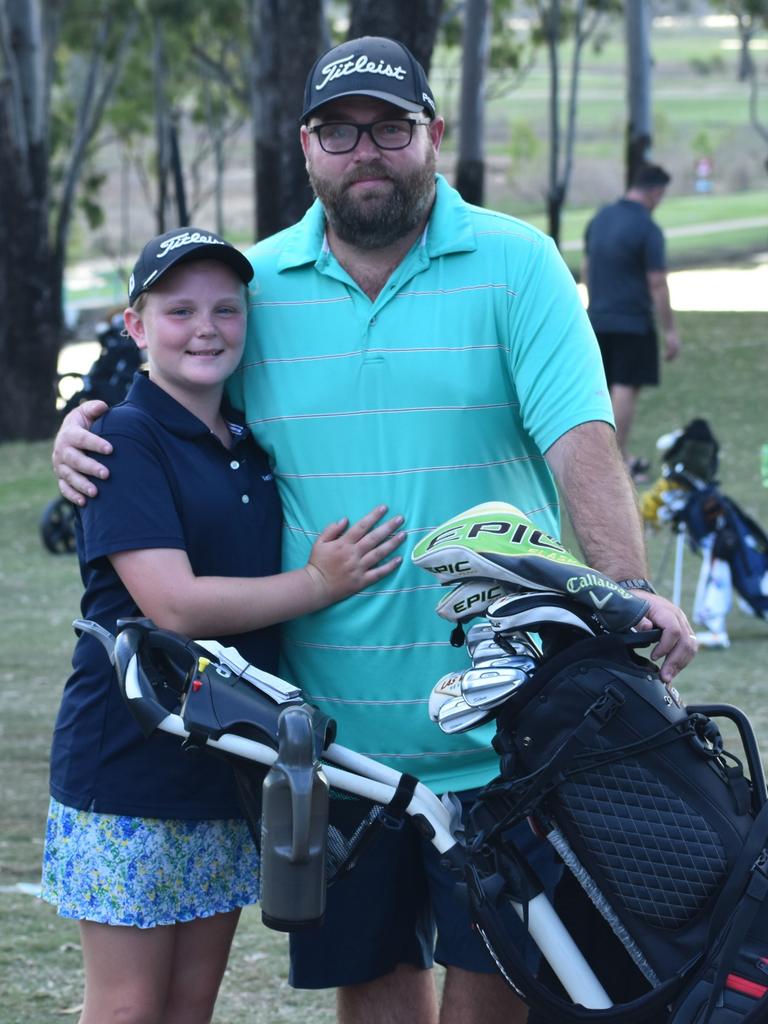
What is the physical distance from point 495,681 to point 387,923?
1001 mm

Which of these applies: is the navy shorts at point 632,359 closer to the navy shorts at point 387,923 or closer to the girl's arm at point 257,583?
the navy shorts at point 387,923

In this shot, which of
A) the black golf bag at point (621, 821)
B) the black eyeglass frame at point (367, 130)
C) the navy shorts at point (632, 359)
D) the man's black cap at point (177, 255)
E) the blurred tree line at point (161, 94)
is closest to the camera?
the black golf bag at point (621, 821)

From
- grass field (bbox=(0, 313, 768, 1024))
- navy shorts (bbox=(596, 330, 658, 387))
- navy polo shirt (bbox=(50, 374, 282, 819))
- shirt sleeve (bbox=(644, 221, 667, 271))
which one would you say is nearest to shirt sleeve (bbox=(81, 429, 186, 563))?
navy polo shirt (bbox=(50, 374, 282, 819))

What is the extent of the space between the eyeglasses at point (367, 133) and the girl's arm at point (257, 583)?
2.36 feet

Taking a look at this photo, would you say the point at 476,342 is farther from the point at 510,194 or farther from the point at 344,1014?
the point at 510,194

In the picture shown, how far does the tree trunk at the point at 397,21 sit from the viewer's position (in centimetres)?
1303

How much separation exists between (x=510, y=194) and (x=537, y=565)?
63589 mm

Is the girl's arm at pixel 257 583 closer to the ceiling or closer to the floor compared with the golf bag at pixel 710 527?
closer to the ceiling

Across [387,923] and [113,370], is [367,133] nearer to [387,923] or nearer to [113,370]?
[387,923]

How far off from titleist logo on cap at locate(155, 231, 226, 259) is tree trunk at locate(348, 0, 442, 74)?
980 centimetres

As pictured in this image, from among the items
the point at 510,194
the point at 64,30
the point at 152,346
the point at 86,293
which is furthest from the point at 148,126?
the point at 152,346

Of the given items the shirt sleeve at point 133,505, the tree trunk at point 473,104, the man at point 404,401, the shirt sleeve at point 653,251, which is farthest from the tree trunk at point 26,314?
the shirt sleeve at point 133,505

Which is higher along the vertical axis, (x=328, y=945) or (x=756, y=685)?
(x=328, y=945)

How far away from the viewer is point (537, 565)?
9.65 feet
